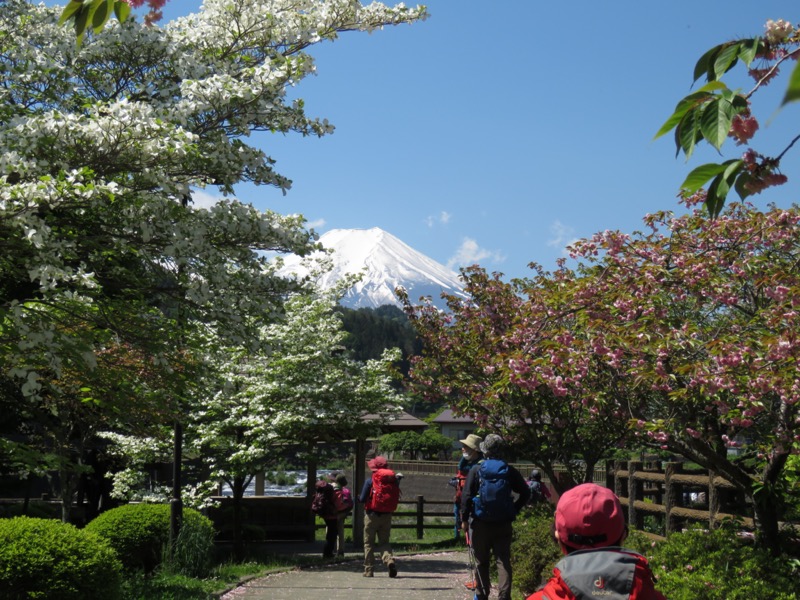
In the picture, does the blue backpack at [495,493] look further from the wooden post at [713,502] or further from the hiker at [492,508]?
the wooden post at [713,502]

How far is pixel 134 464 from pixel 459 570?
19.4ft

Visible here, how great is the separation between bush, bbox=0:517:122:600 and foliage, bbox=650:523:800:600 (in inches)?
195

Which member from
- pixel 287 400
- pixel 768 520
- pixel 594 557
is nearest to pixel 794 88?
pixel 594 557

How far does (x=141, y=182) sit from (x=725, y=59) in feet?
23.8

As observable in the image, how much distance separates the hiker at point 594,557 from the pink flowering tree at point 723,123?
1193 mm

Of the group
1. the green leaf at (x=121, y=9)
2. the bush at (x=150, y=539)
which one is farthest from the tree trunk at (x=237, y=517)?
the green leaf at (x=121, y=9)

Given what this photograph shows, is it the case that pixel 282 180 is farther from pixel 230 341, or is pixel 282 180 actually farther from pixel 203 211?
pixel 230 341

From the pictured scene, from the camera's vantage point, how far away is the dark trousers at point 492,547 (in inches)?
359

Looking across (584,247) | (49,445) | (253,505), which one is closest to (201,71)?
(584,247)

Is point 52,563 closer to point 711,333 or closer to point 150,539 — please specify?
point 150,539

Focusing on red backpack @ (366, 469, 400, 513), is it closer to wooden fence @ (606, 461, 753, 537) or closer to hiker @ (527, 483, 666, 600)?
wooden fence @ (606, 461, 753, 537)

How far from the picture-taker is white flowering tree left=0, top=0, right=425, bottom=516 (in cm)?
776

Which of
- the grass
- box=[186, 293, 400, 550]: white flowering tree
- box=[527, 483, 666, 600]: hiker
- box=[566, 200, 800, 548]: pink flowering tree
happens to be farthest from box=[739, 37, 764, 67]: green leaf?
box=[186, 293, 400, 550]: white flowering tree

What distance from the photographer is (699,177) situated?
7.53 ft
